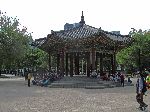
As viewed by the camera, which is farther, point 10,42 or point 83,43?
point 10,42

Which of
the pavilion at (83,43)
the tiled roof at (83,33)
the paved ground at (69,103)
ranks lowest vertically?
the paved ground at (69,103)

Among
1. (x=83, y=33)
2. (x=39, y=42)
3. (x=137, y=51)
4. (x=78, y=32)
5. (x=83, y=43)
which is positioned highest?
(x=137, y=51)

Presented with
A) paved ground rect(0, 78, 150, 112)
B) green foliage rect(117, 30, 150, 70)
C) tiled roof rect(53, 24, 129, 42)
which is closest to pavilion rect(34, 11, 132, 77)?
tiled roof rect(53, 24, 129, 42)

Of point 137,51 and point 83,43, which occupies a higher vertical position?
point 137,51

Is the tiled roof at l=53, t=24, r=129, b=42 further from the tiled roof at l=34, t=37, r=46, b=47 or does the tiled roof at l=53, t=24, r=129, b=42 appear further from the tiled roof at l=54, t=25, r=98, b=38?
the tiled roof at l=34, t=37, r=46, b=47

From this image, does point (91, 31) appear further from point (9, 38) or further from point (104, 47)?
point (9, 38)

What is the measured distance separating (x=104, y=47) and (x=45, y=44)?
6.57 meters

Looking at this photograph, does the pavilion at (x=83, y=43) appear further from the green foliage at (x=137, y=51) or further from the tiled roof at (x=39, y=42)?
the green foliage at (x=137, y=51)

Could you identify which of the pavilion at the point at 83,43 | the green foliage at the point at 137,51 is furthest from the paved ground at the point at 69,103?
the green foliage at the point at 137,51

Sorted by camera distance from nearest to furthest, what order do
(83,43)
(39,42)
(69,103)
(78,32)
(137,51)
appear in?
(69,103) → (83,43) → (78,32) → (39,42) → (137,51)

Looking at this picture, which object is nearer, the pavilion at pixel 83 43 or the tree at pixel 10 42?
the pavilion at pixel 83 43

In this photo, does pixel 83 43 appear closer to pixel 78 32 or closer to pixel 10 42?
pixel 78 32

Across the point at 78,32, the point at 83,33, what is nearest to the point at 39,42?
the point at 78,32

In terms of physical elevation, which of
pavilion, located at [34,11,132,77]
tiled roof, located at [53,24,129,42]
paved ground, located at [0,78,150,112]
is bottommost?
paved ground, located at [0,78,150,112]
